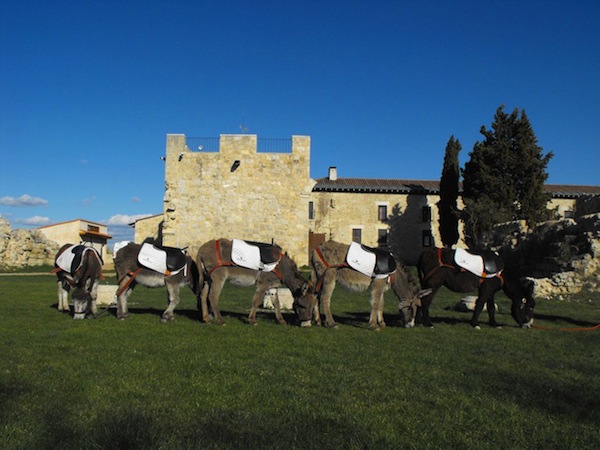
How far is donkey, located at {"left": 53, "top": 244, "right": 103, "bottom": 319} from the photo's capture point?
11016 millimetres

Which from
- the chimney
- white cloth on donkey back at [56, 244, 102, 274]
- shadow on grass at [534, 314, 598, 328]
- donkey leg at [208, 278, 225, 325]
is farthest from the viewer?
the chimney

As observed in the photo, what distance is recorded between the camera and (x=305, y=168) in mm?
34281

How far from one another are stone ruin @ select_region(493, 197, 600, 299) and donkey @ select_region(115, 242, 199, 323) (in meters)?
10.7

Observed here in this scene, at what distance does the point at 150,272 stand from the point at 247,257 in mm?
2207

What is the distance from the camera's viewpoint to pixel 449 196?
41812 millimetres

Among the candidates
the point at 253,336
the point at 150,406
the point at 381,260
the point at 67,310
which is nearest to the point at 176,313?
the point at 67,310

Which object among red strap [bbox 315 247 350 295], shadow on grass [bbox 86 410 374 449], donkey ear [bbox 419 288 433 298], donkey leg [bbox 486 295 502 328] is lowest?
shadow on grass [bbox 86 410 374 449]

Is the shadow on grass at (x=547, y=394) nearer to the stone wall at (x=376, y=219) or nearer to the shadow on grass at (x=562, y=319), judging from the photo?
the shadow on grass at (x=562, y=319)

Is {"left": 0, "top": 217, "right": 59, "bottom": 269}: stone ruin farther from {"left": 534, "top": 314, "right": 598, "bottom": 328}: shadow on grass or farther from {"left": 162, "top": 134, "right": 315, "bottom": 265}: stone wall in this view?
{"left": 534, "top": 314, "right": 598, "bottom": 328}: shadow on grass

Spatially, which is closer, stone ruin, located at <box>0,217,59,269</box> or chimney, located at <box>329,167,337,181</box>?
stone ruin, located at <box>0,217,59,269</box>

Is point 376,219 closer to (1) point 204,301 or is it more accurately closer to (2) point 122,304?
(1) point 204,301

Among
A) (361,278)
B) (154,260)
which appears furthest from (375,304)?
(154,260)

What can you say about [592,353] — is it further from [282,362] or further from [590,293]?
[590,293]

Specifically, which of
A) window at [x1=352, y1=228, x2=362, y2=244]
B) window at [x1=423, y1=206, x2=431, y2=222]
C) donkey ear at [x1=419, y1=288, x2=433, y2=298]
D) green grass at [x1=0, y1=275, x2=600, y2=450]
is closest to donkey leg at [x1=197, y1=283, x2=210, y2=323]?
green grass at [x1=0, y1=275, x2=600, y2=450]
